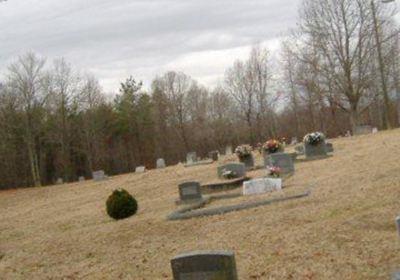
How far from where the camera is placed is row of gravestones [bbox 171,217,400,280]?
7.36 metres

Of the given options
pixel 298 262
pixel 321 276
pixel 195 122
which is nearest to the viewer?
pixel 321 276

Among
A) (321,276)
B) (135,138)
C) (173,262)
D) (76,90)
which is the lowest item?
(321,276)

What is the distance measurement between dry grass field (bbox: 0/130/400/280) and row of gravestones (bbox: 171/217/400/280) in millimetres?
1365

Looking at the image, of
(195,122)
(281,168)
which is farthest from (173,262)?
(195,122)

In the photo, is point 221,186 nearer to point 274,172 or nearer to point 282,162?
point 274,172

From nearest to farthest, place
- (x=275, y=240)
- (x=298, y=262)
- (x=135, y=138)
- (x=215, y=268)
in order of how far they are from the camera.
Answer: (x=215, y=268) → (x=298, y=262) → (x=275, y=240) → (x=135, y=138)

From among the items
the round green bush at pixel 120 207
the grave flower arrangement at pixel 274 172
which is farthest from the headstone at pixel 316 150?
the round green bush at pixel 120 207

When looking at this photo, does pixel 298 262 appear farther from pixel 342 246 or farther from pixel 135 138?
pixel 135 138

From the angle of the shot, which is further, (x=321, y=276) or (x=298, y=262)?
(x=298, y=262)

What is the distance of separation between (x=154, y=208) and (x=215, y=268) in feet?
35.7

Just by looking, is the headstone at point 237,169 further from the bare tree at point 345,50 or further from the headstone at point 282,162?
the bare tree at point 345,50

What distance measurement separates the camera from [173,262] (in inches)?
301

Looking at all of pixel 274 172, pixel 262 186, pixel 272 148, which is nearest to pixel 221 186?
pixel 274 172

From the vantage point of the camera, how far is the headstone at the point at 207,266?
7355mm
